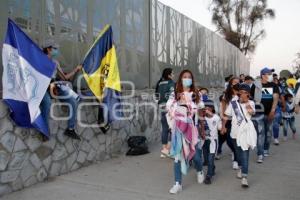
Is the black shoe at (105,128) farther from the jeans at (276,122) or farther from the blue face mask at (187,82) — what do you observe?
the jeans at (276,122)

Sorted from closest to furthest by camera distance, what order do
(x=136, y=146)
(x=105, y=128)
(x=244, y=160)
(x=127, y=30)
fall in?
(x=244, y=160), (x=105, y=128), (x=136, y=146), (x=127, y=30)

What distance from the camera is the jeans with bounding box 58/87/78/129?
670 centimetres

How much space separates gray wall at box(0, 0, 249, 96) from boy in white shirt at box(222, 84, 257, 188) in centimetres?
317

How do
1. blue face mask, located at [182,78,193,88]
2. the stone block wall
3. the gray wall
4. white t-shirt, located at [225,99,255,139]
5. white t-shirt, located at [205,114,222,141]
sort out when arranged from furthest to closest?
the gray wall, white t-shirt, located at [205,114,222,141], white t-shirt, located at [225,99,255,139], blue face mask, located at [182,78,193,88], the stone block wall

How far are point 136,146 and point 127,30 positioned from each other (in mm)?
2879

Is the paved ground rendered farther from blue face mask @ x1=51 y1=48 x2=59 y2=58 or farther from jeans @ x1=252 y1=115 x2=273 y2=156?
blue face mask @ x1=51 y1=48 x2=59 y2=58

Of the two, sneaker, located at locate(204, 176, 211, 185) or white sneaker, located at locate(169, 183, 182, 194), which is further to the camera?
sneaker, located at locate(204, 176, 211, 185)

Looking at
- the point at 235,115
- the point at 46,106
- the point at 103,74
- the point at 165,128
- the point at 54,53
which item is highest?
the point at 54,53

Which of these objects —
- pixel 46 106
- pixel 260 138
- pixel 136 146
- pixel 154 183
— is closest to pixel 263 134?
pixel 260 138

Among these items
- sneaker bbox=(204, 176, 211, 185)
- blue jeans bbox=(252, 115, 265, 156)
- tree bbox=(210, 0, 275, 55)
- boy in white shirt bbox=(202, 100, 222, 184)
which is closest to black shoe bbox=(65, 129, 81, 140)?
boy in white shirt bbox=(202, 100, 222, 184)

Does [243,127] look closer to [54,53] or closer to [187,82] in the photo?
[187,82]

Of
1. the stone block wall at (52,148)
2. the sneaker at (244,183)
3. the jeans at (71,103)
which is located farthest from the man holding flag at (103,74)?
the sneaker at (244,183)

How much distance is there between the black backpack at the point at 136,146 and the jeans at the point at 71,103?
201 centimetres

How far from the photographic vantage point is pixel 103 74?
24.7 ft
